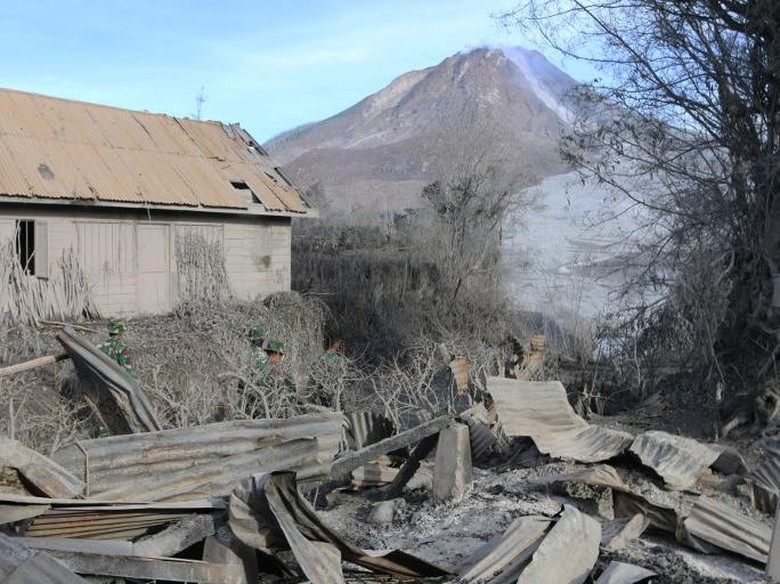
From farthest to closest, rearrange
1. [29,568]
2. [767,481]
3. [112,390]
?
[767,481] → [112,390] → [29,568]

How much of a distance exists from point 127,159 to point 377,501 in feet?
39.3

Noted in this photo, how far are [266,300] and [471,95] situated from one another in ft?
380

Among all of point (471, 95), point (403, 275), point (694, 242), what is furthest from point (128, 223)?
point (471, 95)

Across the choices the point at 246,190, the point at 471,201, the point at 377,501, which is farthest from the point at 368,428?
the point at 471,201

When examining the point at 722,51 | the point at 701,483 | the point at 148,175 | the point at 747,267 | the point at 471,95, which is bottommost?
the point at 701,483

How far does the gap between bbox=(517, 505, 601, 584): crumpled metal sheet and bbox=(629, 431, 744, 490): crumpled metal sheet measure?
2.14m

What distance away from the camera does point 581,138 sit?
1122 centimetres

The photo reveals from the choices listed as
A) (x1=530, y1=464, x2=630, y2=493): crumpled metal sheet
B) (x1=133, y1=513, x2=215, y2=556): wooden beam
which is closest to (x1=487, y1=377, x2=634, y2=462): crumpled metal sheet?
(x1=530, y1=464, x2=630, y2=493): crumpled metal sheet

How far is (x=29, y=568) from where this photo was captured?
325 centimetres

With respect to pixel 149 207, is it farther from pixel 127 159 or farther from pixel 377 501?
pixel 377 501

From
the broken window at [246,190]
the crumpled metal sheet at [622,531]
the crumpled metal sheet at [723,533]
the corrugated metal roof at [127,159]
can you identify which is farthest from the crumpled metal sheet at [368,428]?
the broken window at [246,190]

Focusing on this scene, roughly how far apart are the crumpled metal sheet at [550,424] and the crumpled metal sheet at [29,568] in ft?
14.6

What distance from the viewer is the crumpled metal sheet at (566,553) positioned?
13.9 ft

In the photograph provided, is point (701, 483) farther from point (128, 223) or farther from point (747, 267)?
point (128, 223)
